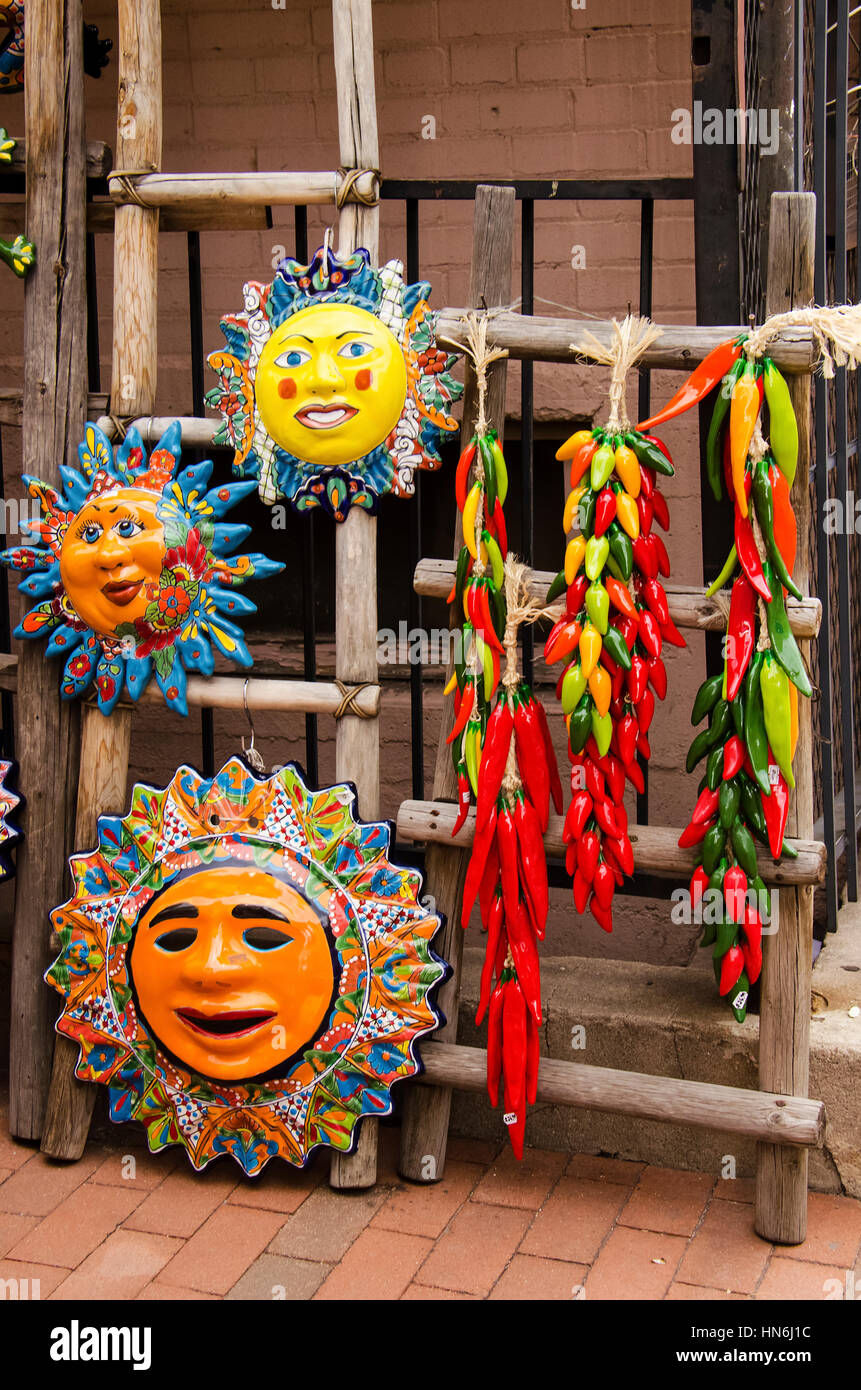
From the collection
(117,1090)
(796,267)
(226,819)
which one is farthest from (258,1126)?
(796,267)

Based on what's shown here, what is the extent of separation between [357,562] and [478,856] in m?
0.69

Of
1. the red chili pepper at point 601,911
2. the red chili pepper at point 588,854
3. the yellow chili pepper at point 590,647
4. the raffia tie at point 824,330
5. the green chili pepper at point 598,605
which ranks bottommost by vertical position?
the red chili pepper at point 601,911

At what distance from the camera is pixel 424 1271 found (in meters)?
2.89

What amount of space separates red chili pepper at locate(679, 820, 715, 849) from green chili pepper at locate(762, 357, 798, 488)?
740 millimetres

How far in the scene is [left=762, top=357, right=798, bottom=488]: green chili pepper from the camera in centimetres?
271

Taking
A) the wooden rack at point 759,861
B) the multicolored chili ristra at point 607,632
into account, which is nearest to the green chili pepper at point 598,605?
the multicolored chili ristra at point 607,632

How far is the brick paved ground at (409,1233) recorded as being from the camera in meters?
2.85

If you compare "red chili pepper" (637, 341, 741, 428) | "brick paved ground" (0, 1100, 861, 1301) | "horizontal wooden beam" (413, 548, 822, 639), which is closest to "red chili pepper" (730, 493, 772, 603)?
"horizontal wooden beam" (413, 548, 822, 639)

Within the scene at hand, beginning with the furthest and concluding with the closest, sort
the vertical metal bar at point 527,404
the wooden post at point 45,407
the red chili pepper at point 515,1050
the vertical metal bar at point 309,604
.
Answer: the vertical metal bar at point 309,604
the vertical metal bar at point 527,404
the wooden post at point 45,407
the red chili pepper at point 515,1050

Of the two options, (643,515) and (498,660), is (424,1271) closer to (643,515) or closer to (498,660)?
(498,660)

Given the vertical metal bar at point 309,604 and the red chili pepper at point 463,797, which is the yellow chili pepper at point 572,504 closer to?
the red chili pepper at point 463,797

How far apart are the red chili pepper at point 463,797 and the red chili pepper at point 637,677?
0.41 m
